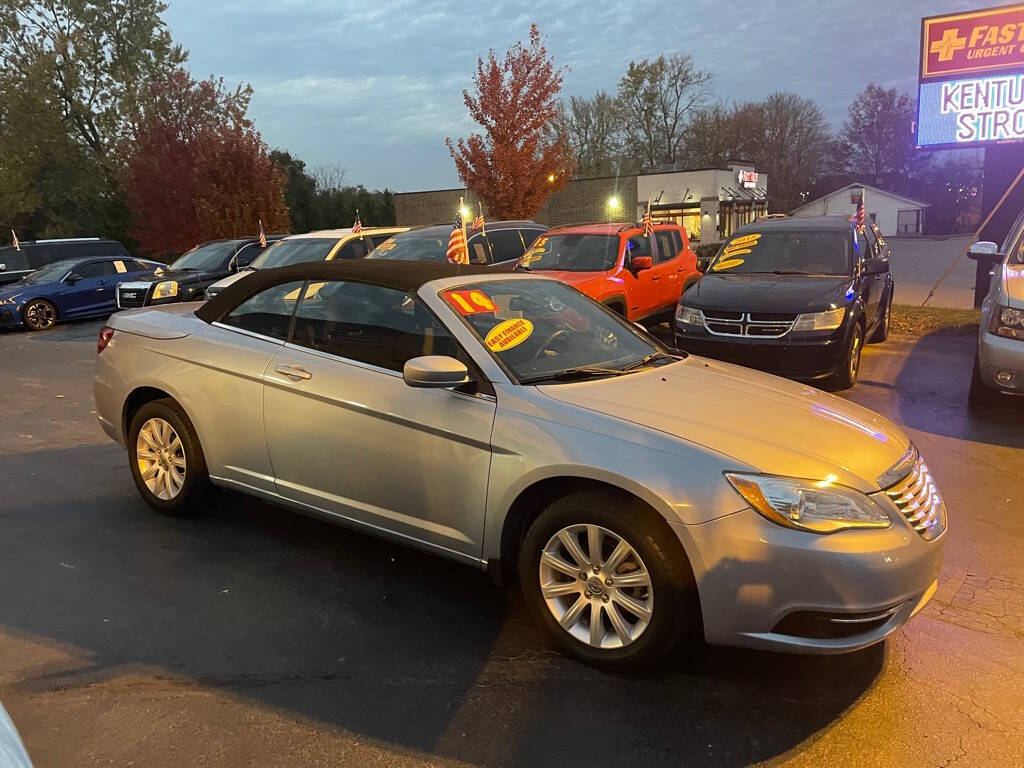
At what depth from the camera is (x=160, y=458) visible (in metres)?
4.62

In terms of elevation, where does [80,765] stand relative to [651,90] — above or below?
below

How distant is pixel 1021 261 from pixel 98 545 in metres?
8.27

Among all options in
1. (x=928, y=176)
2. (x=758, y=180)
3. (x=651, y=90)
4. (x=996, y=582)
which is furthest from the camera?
(x=928, y=176)

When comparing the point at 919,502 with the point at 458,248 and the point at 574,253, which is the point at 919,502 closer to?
the point at 458,248

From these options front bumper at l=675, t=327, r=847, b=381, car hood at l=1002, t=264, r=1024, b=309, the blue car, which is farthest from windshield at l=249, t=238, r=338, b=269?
car hood at l=1002, t=264, r=1024, b=309

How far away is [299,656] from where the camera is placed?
317cm

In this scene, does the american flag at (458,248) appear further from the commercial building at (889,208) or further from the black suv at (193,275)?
the commercial building at (889,208)

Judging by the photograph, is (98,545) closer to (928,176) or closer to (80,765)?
(80,765)

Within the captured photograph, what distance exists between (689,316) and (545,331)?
15.4ft

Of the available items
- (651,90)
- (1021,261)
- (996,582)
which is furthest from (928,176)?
(996,582)

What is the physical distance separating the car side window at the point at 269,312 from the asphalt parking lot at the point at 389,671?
124 cm

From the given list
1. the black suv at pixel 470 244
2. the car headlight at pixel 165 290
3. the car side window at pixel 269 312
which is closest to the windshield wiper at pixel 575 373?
the car side window at pixel 269 312

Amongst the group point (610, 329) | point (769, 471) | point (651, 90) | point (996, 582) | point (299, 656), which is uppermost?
point (651, 90)

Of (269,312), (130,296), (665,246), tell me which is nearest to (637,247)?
(665,246)
